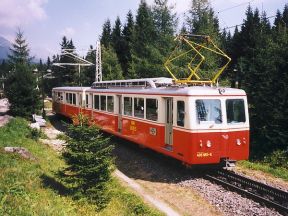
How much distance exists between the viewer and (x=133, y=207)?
10727 mm

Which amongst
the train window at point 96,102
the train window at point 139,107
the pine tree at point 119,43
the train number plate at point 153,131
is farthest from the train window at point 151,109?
the pine tree at point 119,43

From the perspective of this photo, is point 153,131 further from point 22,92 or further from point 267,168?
point 22,92

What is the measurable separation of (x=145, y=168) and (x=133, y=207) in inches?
191

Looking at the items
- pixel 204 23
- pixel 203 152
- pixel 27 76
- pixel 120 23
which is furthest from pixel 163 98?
pixel 120 23

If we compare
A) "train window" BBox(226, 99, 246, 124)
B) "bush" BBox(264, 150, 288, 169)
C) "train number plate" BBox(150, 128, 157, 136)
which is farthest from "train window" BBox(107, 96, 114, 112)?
"bush" BBox(264, 150, 288, 169)

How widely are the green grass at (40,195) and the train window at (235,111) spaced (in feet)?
14.7

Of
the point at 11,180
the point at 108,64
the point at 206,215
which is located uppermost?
the point at 108,64

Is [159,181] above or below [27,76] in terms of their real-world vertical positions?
below

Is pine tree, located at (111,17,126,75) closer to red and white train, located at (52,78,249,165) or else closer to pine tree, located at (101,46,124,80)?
pine tree, located at (101,46,124,80)

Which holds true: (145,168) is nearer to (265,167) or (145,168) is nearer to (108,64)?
(265,167)

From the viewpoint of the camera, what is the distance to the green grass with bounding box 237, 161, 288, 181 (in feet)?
46.0

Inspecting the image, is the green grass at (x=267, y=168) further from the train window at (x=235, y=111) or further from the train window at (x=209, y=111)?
the train window at (x=209, y=111)

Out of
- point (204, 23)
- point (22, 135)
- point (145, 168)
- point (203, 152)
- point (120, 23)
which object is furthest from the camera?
point (120, 23)

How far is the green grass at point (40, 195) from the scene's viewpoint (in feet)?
28.7
